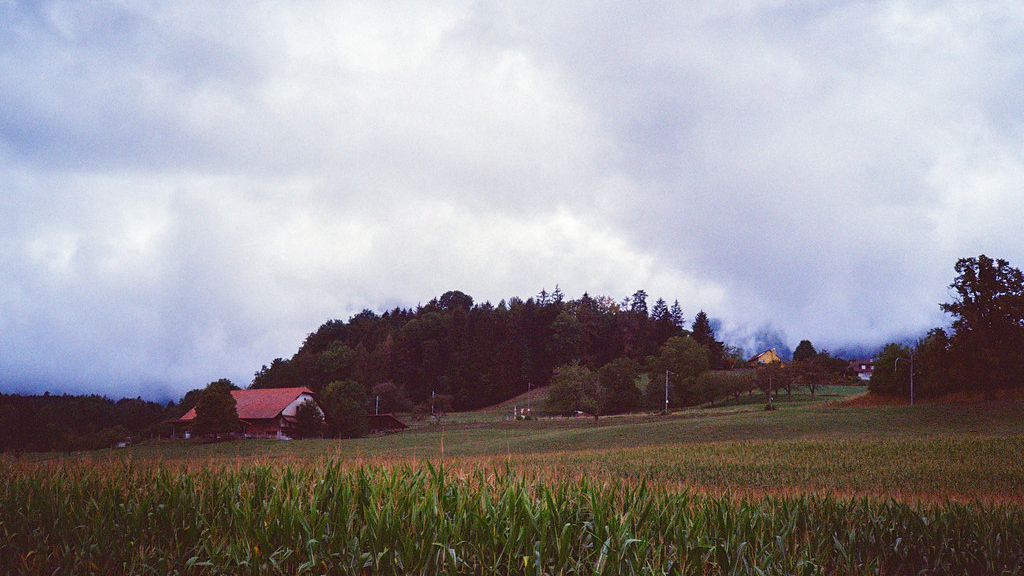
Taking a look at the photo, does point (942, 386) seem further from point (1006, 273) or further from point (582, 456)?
A: point (582, 456)

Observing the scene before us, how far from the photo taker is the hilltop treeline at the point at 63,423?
84.8 ft

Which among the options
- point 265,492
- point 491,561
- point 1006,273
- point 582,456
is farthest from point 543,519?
point 1006,273

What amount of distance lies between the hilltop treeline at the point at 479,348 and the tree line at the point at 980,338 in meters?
68.8

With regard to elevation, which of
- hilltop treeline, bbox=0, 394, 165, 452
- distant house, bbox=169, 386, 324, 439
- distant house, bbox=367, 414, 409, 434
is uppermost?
hilltop treeline, bbox=0, 394, 165, 452

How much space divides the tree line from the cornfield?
2366 inches

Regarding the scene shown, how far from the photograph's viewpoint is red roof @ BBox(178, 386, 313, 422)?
68.4m

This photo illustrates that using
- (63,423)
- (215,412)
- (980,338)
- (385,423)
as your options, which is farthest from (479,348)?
(63,423)

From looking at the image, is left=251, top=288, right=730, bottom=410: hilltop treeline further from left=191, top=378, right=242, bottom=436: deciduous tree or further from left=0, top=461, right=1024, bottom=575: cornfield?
left=0, top=461, right=1024, bottom=575: cornfield

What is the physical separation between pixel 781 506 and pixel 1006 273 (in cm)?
6878

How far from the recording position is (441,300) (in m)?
197

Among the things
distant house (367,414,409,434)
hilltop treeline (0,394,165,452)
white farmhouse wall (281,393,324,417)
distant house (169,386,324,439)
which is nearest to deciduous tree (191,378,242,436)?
distant house (169,386,324,439)

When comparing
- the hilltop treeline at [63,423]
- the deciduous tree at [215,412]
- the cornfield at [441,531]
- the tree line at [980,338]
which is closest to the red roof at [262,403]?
the deciduous tree at [215,412]

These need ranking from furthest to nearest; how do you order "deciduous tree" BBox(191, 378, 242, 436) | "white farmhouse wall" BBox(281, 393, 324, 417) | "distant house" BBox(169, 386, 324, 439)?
"white farmhouse wall" BBox(281, 393, 324, 417) < "distant house" BBox(169, 386, 324, 439) < "deciduous tree" BBox(191, 378, 242, 436)

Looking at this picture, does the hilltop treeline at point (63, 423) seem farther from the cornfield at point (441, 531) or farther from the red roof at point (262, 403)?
the red roof at point (262, 403)
